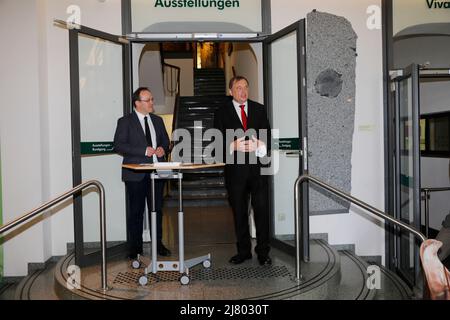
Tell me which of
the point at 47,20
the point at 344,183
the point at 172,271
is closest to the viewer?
the point at 172,271

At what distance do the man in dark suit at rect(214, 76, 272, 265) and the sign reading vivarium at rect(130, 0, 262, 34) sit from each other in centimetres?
106

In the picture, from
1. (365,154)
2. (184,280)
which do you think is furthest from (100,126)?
(365,154)

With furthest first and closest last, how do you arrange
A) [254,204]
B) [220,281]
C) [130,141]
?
[130,141], [254,204], [220,281]

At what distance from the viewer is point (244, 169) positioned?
391cm

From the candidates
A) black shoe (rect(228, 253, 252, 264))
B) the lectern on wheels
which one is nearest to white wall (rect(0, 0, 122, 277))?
the lectern on wheels

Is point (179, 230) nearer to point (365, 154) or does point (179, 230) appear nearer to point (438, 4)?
point (365, 154)

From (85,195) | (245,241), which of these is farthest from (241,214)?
(85,195)

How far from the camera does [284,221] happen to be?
181 inches

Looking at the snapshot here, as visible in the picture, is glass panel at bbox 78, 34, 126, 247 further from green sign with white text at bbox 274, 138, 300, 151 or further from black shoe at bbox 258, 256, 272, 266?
green sign with white text at bbox 274, 138, 300, 151

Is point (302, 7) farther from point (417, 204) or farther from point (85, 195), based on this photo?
point (85, 195)

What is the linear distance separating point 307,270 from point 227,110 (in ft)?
5.29

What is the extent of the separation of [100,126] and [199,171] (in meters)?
3.58

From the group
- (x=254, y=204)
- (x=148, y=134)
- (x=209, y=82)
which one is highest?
(x=209, y=82)

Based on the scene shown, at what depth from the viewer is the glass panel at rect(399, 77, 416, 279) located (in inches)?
168
